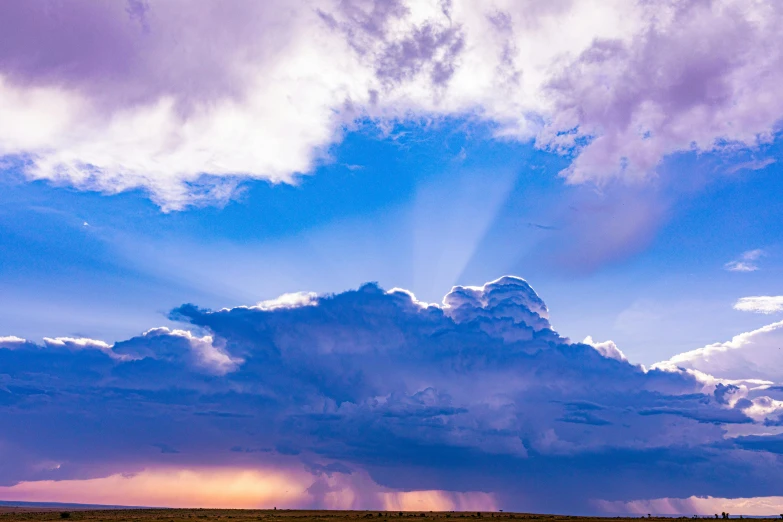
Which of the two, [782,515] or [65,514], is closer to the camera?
[782,515]

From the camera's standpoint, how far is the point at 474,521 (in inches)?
6545

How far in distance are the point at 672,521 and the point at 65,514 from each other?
165799mm

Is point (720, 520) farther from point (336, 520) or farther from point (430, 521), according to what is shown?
point (336, 520)

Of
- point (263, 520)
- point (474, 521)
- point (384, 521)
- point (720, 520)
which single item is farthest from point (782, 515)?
point (263, 520)

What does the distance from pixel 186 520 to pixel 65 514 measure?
44.8 meters

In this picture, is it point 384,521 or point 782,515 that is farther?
point 384,521

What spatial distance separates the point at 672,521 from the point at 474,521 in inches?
2140

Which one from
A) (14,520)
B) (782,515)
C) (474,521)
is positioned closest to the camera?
(782,515)

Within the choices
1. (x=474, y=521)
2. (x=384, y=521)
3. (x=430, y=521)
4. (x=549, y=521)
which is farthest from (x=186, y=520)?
(x=549, y=521)

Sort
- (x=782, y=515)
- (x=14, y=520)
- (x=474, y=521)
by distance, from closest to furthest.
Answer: (x=782, y=515), (x=474, y=521), (x=14, y=520)

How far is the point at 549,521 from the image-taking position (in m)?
166

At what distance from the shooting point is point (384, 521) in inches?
6580

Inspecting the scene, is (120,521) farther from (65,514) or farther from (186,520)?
(65,514)

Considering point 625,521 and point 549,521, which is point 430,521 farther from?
point 625,521
